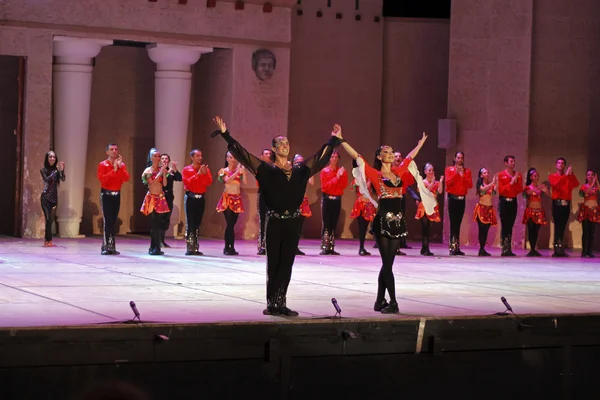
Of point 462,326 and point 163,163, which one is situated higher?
point 163,163

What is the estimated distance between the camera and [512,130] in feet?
60.8

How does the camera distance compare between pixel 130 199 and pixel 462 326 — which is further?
pixel 130 199

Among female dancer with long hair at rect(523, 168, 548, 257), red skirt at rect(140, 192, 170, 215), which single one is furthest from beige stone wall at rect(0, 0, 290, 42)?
female dancer with long hair at rect(523, 168, 548, 257)

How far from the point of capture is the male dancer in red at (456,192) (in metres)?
16.7

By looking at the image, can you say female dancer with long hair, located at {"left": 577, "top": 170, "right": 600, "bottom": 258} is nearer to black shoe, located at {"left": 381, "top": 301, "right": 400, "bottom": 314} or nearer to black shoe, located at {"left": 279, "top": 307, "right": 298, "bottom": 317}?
black shoe, located at {"left": 381, "top": 301, "right": 400, "bottom": 314}

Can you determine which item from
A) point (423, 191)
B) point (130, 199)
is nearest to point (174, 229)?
point (130, 199)

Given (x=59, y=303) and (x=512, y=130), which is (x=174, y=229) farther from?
(x=59, y=303)

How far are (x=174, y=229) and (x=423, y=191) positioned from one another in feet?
28.8

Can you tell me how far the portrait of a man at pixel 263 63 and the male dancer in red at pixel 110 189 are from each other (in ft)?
13.3

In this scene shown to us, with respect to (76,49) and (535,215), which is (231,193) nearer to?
(76,49)

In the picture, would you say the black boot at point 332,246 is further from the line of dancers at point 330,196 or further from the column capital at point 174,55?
the column capital at point 174,55

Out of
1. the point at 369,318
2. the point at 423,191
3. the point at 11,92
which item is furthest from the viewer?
the point at 11,92

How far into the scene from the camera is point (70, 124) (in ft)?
58.3

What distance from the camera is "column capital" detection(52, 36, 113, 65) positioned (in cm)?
1756
